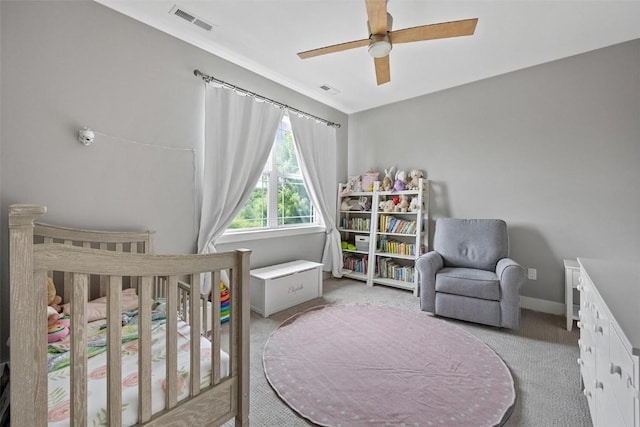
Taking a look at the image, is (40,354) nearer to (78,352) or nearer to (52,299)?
(78,352)

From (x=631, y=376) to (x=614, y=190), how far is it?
9.05ft

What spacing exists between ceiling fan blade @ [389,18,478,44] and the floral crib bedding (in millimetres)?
2203

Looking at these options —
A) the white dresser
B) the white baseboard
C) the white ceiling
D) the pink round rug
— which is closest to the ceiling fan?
the white ceiling

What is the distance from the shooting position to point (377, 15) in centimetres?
175

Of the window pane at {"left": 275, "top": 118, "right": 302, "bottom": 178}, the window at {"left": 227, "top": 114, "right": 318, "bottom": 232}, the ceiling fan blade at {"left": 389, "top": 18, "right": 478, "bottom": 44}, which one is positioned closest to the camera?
the ceiling fan blade at {"left": 389, "top": 18, "right": 478, "bottom": 44}

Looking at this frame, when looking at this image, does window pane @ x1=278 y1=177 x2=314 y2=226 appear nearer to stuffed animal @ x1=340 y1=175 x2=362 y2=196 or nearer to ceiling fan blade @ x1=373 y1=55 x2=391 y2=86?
stuffed animal @ x1=340 y1=175 x2=362 y2=196

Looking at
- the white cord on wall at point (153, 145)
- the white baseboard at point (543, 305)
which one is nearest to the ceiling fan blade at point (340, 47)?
the white cord on wall at point (153, 145)

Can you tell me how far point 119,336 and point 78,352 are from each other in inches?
3.9

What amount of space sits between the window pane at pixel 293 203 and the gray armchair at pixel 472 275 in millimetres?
1694

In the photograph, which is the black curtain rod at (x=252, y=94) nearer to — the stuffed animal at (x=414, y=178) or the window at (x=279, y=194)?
the window at (x=279, y=194)

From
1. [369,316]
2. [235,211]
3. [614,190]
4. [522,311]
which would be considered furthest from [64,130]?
[614,190]

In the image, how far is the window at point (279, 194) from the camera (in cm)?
326

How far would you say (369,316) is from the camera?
2.76m

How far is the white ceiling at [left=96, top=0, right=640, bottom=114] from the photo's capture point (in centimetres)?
212
